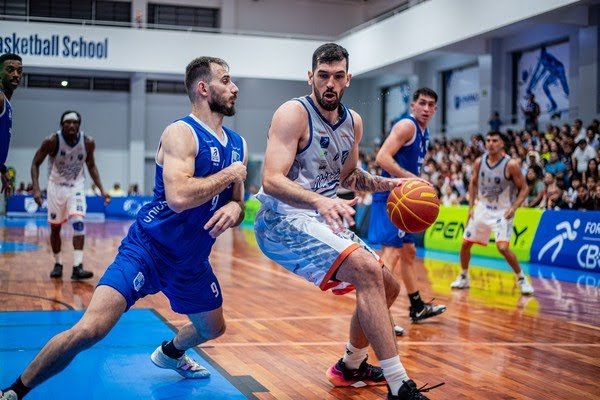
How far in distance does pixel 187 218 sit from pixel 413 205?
1.39 m

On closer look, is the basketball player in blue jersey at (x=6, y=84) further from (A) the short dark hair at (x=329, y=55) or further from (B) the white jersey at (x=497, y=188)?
(B) the white jersey at (x=497, y=188)

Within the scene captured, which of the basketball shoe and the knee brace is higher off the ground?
the knee brace

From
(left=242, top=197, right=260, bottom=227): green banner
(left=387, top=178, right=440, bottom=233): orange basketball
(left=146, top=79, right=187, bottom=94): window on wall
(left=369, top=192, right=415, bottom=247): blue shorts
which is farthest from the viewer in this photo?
(left=146, top=79, right=187, bottom=94): window on wall

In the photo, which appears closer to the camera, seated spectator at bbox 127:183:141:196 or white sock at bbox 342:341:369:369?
white sock at bbox 342:341:369:369

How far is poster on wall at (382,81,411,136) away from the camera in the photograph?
2744 cm

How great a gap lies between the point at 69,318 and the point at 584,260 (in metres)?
8.52

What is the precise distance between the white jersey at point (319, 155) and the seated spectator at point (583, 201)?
9.91 m

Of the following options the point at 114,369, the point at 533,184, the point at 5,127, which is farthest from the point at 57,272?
the point at 533,184

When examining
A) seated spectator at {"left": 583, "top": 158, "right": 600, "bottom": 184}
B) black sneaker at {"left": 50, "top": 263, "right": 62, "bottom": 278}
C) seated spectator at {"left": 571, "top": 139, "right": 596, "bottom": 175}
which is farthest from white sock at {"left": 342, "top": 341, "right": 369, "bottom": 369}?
seated spectator at {"left": 571, "top": 139, "right": 596, "bottom": 175}

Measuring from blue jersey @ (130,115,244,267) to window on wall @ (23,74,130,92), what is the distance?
25.8 meters

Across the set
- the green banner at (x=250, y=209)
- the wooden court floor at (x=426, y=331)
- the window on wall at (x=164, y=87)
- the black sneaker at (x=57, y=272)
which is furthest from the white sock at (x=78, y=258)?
the window on wall at (x=164, y=87)

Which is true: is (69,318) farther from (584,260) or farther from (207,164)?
(584,260)

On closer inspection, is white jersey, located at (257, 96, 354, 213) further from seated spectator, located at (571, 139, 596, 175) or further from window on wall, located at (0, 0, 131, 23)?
window on wall, located at (0, 0, 131, 23)

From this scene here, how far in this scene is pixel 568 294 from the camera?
9.13m
